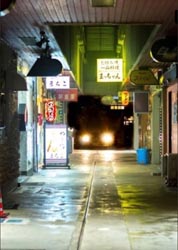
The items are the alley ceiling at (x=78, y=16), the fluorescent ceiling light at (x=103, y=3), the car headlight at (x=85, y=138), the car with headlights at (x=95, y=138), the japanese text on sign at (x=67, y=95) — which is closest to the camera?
the fluorescent ceiling light at (x=103, y=3)

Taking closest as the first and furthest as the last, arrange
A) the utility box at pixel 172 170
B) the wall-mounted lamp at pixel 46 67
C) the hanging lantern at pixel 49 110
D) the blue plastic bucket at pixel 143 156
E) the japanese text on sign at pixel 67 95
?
the wall-mounted lamp at pixel 46 67 < the utility box at pixel 172 170 < the blue plastic bucket at pixel 143 156 < the hanging lantern at pixel 49 110 < the japanese text on sign at pixel 67 95

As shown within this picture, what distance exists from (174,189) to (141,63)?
5.00m

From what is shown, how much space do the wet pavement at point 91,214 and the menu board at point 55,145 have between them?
3.67 meters

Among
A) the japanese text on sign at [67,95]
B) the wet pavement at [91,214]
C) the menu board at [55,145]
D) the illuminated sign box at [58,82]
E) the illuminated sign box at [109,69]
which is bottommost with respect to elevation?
the wet pavement at [91,214]

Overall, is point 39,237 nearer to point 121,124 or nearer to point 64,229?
point 64,229

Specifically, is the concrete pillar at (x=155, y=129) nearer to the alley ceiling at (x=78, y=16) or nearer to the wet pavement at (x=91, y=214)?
the wet pavement at (x=91, y=214)

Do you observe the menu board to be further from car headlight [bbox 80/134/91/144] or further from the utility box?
car headlight [bbox 80/134/91/144]

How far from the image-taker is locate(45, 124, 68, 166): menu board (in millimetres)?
22109

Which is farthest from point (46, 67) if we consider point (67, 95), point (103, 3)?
point (67, 95)

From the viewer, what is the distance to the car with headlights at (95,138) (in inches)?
1992

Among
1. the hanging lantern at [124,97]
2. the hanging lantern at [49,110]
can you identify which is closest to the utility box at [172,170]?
the hanging lantern at [49,110]

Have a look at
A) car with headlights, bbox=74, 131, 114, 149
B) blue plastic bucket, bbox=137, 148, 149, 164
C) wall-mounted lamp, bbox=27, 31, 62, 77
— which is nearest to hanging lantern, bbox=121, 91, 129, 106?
blue plastic bucket, bbox=137, 148, 149, 164

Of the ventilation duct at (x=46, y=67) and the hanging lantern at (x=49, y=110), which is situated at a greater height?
the ventilation duct at (x=46, y=67)

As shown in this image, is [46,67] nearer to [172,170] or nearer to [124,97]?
[172,170]
